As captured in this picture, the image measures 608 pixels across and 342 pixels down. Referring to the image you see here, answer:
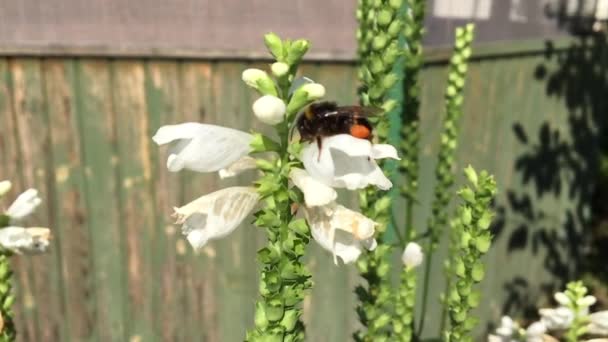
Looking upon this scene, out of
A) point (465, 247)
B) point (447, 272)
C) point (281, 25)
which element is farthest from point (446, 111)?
point (281, 25)

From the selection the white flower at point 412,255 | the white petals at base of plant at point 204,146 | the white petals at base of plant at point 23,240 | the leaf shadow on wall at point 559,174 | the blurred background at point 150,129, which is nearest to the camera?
the white petals at base of plant at point 204,146

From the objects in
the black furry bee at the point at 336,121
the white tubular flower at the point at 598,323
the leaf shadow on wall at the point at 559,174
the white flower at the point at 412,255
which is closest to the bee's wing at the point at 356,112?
the black furry bee at the point at 336,121

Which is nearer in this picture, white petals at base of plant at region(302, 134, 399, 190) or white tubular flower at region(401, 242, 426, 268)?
white petals at base of plant at region(302, 134, 399, 190)

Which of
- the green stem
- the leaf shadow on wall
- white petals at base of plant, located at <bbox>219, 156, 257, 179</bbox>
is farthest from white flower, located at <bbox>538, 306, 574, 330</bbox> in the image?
the leaf shadow on wall

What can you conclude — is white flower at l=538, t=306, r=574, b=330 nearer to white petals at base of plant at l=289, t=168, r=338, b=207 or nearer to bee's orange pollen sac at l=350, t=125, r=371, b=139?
bee's orange pollen sac at l=350, t=125, r=371, b=139

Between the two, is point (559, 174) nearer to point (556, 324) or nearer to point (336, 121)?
point (556, 324)

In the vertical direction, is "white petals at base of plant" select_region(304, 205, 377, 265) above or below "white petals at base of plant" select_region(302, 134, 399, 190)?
below

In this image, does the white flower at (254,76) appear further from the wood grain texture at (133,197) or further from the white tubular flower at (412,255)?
the wood grain texture at (133,197)
